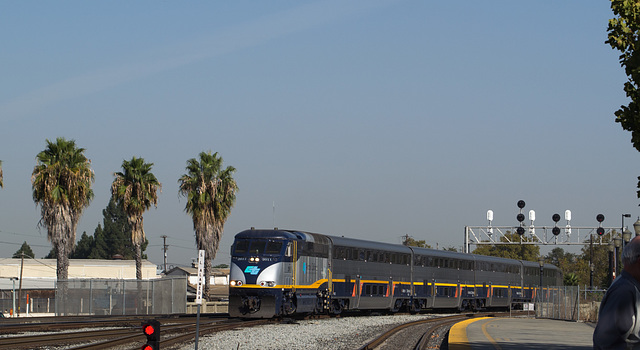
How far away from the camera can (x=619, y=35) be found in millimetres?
15273

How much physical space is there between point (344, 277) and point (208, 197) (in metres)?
24.8

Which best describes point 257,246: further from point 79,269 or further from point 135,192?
point 79,269

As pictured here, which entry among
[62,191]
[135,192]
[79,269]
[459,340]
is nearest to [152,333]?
[459,340]

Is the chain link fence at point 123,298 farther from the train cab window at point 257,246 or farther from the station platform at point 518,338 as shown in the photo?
the station platform at point 518,338

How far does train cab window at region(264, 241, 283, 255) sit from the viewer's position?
31562 millimetres

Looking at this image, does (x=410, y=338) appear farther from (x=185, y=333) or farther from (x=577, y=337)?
(x=185, y=333)

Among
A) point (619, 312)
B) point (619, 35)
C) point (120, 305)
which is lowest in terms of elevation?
point (120, 305)

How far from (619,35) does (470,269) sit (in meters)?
36.8

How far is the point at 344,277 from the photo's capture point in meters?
36.2

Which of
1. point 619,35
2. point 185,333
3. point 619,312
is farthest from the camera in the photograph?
point 185,333

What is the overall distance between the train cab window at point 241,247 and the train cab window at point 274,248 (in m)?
1.08

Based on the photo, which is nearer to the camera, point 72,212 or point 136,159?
point 72,212

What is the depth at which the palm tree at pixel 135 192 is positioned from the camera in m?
55.6

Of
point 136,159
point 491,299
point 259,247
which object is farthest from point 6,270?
point 259,247
